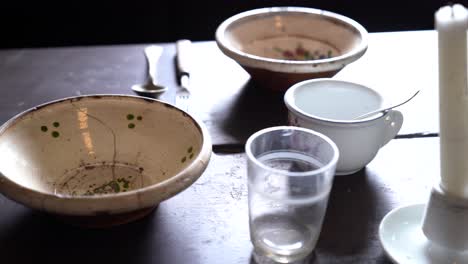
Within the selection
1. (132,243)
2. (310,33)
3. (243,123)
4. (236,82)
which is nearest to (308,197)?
(132,243)

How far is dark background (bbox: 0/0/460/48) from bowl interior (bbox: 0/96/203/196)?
1210 mm

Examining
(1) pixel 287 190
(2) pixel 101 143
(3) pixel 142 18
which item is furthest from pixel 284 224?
(3) pixel 142 18

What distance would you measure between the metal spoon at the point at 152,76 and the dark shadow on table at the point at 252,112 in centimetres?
12

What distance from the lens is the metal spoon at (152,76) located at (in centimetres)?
97

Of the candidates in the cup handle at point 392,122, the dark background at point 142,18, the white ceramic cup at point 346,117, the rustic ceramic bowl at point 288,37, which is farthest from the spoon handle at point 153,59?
the dark background at point 142,18

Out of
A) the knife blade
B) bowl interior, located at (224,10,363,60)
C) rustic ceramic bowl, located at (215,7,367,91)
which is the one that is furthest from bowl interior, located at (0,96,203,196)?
bowl interior, located at (224,10,363,60)

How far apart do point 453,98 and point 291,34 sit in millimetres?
636

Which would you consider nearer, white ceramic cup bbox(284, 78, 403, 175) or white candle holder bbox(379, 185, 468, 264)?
white candle holder bbox(379, 185, 468, 264)

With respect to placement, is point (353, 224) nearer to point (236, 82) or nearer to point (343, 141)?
point (343, 141)

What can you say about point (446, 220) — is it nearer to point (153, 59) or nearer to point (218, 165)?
point (218, 165)

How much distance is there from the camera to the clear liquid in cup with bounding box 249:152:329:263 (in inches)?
24.0

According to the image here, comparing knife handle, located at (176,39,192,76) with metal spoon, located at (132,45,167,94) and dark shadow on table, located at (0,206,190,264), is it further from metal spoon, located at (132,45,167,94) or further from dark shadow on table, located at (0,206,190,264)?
dark shadow on table, located at (0,206,190,264)

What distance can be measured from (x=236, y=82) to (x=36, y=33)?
1.16 meters

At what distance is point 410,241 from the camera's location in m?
0.64
